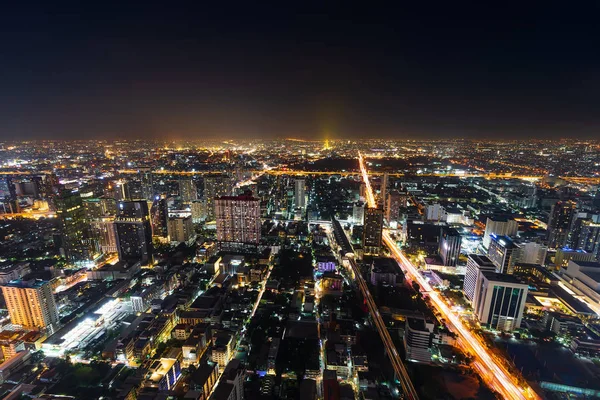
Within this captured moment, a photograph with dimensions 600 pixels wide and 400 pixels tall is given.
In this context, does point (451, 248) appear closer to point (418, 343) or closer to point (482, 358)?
point (482, 358)

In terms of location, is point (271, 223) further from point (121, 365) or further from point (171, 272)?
point (121, 365)

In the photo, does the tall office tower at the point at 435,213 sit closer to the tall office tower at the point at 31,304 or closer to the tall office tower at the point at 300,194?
the tall office tower at the point at 300,194

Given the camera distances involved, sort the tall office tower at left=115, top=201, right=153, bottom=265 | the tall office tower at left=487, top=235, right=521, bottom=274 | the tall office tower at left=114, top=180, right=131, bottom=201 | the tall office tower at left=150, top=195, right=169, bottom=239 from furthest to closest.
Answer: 1. the tall office tower at left=114, top=180, right=131, bottom=201
2. the tall office tower at left=150, top=195, right=169, bottom=239
3. the tall office tower at left=115, top=201, right=153, bottom=265
4. the tall office tower at left=487, top=235, right=521, bottom=274

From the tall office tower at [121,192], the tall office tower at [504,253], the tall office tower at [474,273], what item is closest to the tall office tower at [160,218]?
the tall office tower at [121,192]

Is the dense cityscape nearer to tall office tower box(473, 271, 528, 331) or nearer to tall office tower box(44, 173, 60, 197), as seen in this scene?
tall office tower box(473, 271, 528, 331)

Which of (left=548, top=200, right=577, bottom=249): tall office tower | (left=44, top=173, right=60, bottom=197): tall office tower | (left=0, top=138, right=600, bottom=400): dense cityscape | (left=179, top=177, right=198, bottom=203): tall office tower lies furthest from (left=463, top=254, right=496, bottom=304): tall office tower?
(left=44, top=173, right=60, bottom=197): tall office tower

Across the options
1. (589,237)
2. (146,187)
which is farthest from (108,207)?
(589,237)
